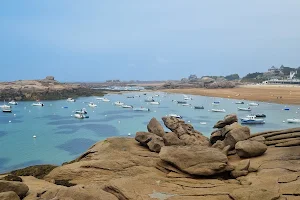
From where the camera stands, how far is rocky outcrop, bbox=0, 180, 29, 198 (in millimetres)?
13984

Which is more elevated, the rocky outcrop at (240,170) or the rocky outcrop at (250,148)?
the rocky outcrop at (250,148)

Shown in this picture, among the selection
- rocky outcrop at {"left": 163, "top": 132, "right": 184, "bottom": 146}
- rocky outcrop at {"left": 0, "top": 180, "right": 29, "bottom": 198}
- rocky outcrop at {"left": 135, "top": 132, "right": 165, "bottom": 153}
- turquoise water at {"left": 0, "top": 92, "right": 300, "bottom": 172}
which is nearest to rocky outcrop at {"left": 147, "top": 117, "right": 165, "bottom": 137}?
rocky outcrop at {"left": 163, "top": 132, "right": 184, "bottom": 146}

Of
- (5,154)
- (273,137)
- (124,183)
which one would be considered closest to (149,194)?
(124,183)

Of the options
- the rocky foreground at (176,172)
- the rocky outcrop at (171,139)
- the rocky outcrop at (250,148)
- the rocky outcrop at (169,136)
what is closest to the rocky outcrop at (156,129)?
the rocky outcrop at (169,136)

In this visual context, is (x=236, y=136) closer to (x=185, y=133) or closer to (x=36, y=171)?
(x=185, y=133)

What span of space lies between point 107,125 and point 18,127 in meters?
20.2

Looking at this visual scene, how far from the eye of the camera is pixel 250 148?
19656 millimetres

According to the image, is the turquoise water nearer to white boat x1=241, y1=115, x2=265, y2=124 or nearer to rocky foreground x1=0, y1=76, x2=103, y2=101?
white boat x1=241, y1=115, x2=265, y2=124

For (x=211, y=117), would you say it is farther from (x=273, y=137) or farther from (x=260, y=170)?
(x=260, y=170)

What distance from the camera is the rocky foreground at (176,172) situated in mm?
14094

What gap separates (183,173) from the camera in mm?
17344

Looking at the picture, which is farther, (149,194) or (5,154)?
(5,154)

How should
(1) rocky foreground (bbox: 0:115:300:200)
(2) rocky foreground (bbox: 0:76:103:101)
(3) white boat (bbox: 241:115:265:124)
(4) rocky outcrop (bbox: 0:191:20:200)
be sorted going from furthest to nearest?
(2) rocky foreground (bbox: 0:76:103:101) → (3) white boat (bbox: 241:115:265:124) → (1) rocky foreground (bbox: 0:115:300:200) → (4) rocky outcrop (bbox: 0:191:20:200)

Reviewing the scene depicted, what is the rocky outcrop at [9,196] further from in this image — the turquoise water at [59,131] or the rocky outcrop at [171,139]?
the turquoise water at [59,131]
